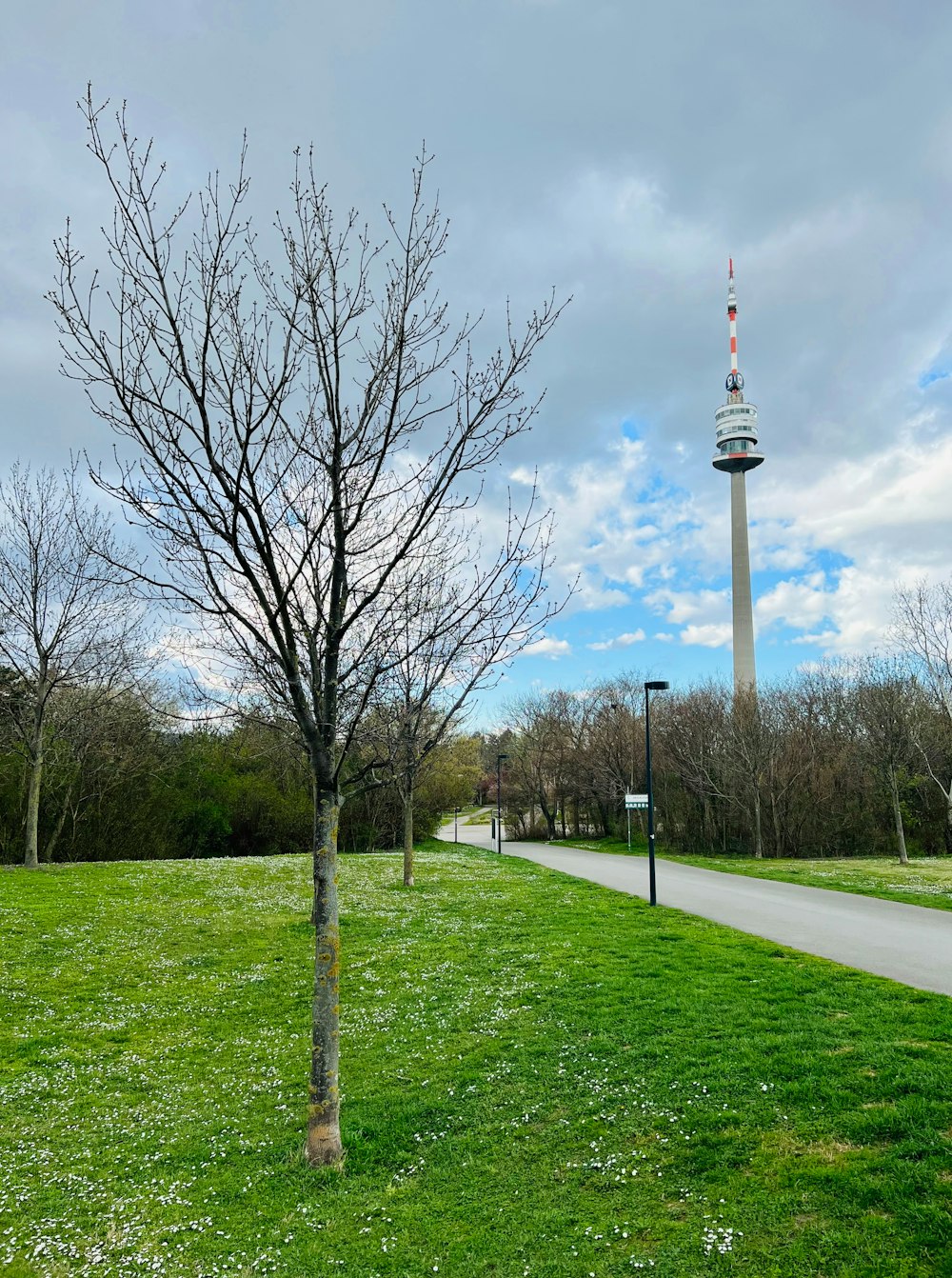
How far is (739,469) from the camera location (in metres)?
82.6

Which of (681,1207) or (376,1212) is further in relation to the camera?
(376,1212)

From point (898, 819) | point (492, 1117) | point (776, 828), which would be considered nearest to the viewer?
point (492, 1117)

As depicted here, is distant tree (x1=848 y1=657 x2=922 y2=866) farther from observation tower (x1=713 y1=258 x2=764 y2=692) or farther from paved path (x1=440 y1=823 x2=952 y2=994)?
observation tower (x1=713 y1=258 x2=764 y2=692)

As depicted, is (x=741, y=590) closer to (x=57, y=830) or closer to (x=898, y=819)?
(x=898, y=819)

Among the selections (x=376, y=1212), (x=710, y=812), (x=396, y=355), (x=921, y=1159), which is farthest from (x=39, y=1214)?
(x=710, y=812)

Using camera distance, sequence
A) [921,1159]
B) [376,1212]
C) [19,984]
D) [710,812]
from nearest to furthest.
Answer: [921,1159] → [376,1212] → [19,984] → [710,812]

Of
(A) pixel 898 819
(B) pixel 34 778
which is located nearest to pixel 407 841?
(B) pixel 34 778

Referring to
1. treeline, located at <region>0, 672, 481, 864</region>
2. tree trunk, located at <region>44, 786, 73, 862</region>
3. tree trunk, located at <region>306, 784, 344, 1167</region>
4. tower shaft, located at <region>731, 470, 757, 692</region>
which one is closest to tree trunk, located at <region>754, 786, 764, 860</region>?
treeline, located at <region>0, 672, 481, 864</region>

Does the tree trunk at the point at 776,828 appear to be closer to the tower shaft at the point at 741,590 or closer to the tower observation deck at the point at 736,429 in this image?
the tower shaft at the point at 741,590

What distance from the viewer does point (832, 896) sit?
18.0 metres

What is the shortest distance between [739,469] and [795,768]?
178 ft

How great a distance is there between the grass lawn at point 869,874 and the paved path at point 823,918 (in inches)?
27.5

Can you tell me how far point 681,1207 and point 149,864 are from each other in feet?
76.7

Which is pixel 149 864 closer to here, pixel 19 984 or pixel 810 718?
pixel 19 984
